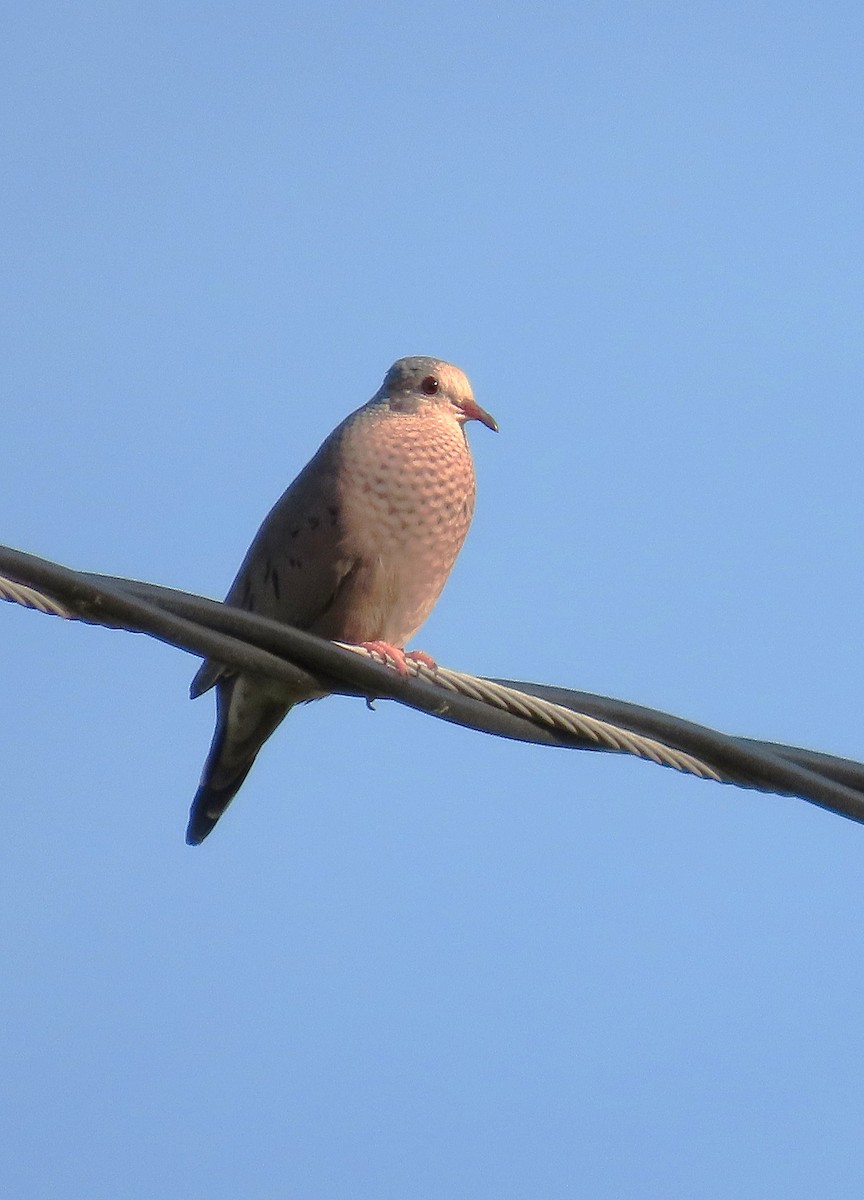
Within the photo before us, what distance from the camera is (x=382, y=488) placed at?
506 cm

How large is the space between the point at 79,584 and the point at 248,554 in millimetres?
2397

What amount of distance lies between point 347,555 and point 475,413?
799 millimetres

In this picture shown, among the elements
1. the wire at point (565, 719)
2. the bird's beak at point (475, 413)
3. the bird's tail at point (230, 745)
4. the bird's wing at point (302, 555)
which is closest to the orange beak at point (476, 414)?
the bird's beak at point (475, 413)

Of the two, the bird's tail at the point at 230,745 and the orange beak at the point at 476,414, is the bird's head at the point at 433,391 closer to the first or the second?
the orange beak at the point at 476,414

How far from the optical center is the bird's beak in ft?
18.2

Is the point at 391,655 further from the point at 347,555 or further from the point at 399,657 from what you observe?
the point at 347,555

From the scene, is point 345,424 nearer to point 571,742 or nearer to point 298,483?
point 298,483

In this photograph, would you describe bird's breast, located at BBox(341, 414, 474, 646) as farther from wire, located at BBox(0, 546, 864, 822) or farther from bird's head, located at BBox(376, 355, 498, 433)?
wire, located at BBox(0, 546, 864, 822)

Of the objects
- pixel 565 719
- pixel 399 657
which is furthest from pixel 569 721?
pixel 399 657

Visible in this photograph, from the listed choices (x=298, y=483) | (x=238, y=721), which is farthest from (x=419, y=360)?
(x=238, y=721)

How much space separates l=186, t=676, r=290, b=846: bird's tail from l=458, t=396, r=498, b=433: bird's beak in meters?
1.08

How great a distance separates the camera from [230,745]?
5.21 meters

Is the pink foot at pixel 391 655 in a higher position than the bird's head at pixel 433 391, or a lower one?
lower

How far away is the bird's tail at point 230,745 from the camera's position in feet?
16.8
